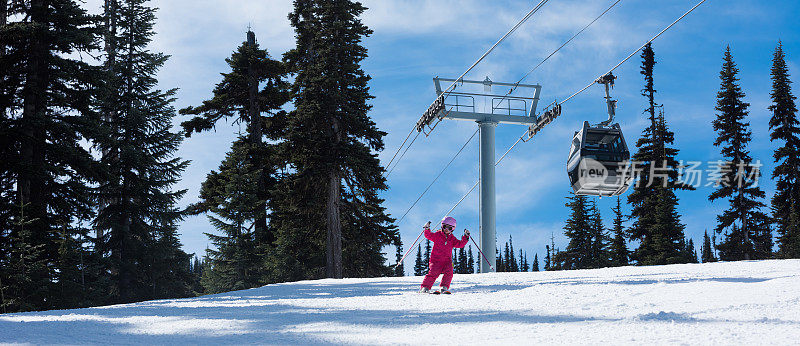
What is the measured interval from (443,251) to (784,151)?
46.5 m

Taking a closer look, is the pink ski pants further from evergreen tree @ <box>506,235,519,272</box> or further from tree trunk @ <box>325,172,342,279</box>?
evergreen tree @ <box>506,235,519,272</box>

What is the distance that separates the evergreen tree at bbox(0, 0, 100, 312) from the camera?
77.8 feet

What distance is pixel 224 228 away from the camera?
113 feet

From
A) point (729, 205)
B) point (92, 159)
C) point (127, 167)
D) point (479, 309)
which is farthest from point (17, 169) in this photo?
point (729, 205)

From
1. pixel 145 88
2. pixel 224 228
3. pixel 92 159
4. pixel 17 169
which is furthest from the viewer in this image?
pixel 145 88

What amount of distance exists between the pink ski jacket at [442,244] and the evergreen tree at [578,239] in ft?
145

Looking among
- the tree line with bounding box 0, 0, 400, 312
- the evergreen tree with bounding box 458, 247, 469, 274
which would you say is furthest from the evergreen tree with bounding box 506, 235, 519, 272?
the tree line with bounding box 0, 0, 400, 312

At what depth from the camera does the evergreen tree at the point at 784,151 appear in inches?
1853

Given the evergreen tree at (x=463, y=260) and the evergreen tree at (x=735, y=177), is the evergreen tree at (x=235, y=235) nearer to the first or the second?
the evergreen tree at (x=735, y=177)

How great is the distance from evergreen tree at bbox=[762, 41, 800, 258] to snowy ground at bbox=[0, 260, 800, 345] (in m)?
43.4

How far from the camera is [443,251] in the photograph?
12.1 meters

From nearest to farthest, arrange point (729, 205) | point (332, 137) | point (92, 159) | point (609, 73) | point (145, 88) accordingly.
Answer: point (609, 73)
point (92, 159)
point (332, 137)
point (145, 88)
point (729, 205)

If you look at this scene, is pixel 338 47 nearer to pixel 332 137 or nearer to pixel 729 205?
pixel 332 137

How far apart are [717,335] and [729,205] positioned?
157 feet
